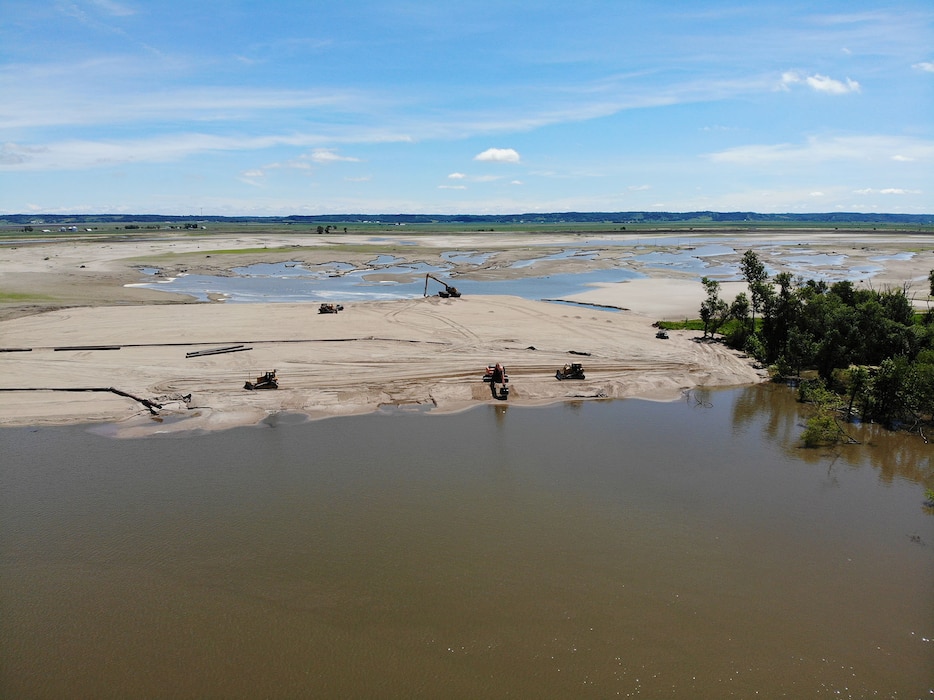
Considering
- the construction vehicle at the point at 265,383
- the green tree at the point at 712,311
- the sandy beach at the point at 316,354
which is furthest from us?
the green tree at the point at 712,311

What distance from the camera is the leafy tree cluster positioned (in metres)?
25.8

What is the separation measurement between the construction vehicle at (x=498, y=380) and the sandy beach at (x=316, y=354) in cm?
44

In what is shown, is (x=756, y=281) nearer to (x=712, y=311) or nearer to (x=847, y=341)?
(x=712, y=311)

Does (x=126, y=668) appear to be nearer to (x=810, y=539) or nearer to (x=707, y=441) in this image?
(x=810, y=539)

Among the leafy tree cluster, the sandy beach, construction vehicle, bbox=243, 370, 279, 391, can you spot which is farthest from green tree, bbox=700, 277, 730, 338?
construction vehicle, bbox=243, 370, 279, 391

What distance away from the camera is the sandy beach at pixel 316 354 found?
88.8ft

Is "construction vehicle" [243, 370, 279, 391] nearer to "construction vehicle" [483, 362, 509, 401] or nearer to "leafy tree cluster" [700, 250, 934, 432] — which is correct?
"construction vehicle" [483, 362, 509, 401]

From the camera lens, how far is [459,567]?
51.1 feet

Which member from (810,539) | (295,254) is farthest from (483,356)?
(295,254)

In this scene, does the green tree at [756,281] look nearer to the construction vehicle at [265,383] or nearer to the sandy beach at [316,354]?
the sandy beach at [316,354]

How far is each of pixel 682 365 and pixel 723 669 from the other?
22.8 m

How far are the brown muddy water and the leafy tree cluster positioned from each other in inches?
114

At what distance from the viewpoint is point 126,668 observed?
41.0 feet

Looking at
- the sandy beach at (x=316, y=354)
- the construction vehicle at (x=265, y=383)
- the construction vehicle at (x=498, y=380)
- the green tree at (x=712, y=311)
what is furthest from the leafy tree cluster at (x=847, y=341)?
the construction vehicle at (x=265, y=383)
